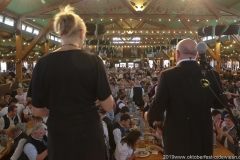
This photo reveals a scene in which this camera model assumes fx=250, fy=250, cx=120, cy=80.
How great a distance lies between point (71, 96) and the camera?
1213 mm

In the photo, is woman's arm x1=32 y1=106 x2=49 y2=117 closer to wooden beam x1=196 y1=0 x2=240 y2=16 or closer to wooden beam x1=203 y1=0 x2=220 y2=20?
wooden beam x1=203 y1=0 x2=220 y2=20

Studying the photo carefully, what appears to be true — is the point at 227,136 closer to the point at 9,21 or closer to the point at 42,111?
the point at 42,111

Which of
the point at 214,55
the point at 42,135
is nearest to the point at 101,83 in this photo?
the point at 42,135

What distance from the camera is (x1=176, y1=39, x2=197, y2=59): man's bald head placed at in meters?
1.53

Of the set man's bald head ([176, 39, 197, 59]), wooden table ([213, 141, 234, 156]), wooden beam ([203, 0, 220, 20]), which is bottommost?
wooden table ([213, 141, 234, 156])

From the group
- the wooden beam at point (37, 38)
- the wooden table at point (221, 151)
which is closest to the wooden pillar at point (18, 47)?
the wooden beam at point (37, 38)

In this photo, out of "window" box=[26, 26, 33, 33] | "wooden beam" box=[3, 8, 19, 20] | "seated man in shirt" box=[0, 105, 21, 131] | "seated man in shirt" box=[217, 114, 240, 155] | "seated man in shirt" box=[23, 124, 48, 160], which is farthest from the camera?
"window" box=[26, 26, 33, 33]

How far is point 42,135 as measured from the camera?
310 centimetres

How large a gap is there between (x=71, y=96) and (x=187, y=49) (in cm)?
77

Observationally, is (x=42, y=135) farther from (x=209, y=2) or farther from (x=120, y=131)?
(x=209, y=2)

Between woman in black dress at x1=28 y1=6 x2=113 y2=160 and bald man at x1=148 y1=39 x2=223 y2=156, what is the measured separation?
1.31 ft

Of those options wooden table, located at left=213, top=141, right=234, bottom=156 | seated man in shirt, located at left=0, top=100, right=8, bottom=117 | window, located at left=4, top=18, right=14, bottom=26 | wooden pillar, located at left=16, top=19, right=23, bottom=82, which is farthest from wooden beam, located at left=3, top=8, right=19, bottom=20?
wooden table, located at left=213, top=141, right=234, bottom=156

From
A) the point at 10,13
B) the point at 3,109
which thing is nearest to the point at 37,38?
the point at 10,13

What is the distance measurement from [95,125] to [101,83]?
0.21m
